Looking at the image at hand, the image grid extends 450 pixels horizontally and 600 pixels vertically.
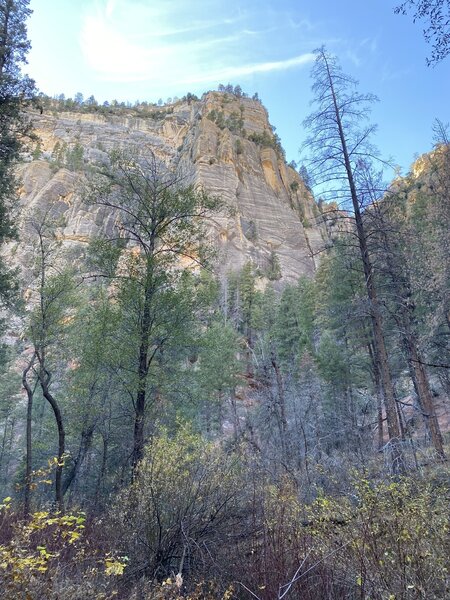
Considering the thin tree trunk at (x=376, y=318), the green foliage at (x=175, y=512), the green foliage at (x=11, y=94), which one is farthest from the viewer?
the green foliage at (x=11, y=94)

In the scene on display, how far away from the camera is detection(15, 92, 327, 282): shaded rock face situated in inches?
2218

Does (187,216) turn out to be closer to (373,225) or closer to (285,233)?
(373,225)

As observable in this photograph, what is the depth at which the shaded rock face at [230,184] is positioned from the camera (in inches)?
2218

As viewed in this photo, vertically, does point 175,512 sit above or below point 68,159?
below

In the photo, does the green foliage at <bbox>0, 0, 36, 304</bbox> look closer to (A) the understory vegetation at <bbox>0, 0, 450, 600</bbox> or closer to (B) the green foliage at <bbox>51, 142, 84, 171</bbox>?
(A) the understory vegetation at <bbox>0, 0, 450, 600</bbox>

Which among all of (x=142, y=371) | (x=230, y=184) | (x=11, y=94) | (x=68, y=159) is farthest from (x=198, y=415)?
(x=68, y=159)

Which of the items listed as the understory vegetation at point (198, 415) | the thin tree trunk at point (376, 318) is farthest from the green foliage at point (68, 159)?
the thin tree trunk at point (376, 318)

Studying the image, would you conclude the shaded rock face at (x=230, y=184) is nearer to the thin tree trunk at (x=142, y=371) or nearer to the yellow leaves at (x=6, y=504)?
the thin tree trunk at (x=142, y=371)

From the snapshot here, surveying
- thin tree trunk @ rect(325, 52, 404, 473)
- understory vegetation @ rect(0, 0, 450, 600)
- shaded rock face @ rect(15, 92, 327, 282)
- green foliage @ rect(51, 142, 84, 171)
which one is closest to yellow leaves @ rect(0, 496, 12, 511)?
understory vegetation @ rect(0, 0, 450, 600)

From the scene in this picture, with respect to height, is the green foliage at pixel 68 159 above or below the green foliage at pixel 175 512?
above

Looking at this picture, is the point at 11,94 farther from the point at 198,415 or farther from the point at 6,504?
the point at 198,415

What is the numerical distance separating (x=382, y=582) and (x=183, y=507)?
283cm

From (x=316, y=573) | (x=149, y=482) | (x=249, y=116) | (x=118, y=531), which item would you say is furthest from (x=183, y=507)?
(x=249, y=116)

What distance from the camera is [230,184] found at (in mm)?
64000
